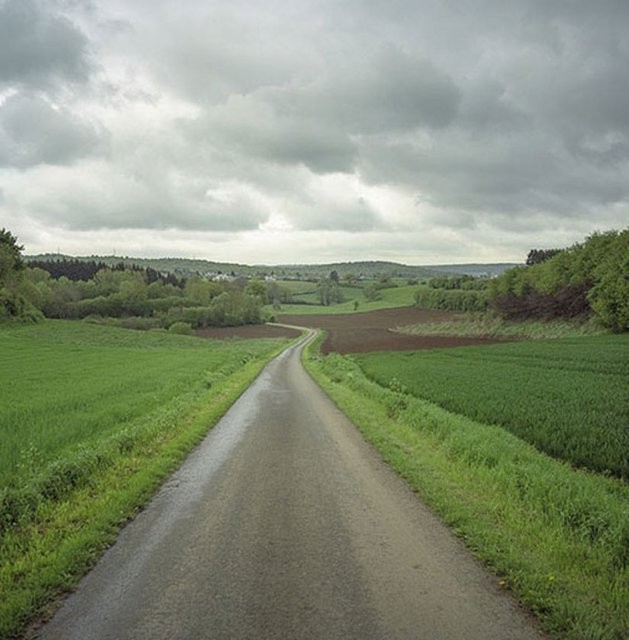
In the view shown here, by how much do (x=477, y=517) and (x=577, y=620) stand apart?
3093 mm

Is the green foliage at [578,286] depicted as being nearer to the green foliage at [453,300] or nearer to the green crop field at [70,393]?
the green foliage at [453,300]

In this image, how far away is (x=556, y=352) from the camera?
131 ft

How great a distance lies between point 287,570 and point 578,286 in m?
72.1

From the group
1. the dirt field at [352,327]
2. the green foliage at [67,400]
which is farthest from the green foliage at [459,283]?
the green foliage at [67,400]

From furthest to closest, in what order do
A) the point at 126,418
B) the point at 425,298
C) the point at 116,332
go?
the point at 425,298 < the point at 116,332 < the point at 126,418

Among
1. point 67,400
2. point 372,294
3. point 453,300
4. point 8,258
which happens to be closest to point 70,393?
point 67,400

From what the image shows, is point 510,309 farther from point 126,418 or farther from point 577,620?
point 577,620

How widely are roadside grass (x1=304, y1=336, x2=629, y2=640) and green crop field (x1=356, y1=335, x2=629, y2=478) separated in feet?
3.31

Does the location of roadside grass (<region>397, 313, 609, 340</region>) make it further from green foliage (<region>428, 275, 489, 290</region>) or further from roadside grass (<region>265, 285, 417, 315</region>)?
roadside grass (<region>265, 285, 417, 315</region>)

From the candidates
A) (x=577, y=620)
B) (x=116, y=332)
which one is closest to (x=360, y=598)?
(x=577, y=620)

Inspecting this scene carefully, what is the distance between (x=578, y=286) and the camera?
2689 inches

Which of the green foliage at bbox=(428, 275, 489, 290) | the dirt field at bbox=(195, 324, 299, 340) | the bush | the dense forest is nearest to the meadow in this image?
the green foliage at bbox=(428, 275, 489, 290)

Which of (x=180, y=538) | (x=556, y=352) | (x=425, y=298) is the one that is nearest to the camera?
(x=180, y=538)

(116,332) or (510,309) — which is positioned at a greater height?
(510,309)
